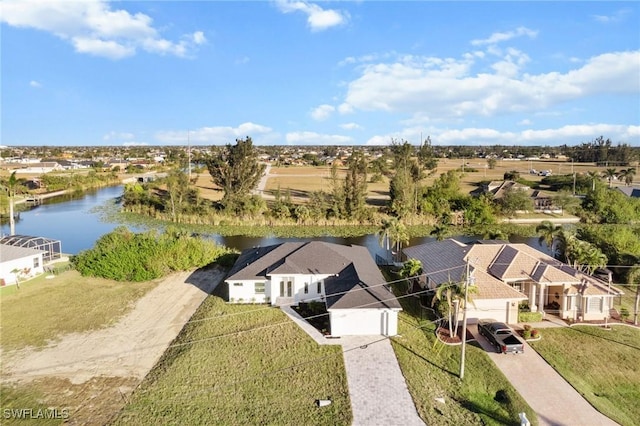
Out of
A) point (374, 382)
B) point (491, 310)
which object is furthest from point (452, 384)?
point (491, 310)

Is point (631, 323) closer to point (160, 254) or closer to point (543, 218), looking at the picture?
point (160, 254)

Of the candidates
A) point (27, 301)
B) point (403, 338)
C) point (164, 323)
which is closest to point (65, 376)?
point (164, 323)

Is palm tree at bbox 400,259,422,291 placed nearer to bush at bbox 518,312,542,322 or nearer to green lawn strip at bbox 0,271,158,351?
bush at bbox 518,312,542,322

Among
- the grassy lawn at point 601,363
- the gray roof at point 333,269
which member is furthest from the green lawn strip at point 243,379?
the grassy lawn at point 601,363

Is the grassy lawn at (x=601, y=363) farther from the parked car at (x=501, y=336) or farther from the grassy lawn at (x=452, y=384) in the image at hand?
the grassy lawn at (x=452, y=384)

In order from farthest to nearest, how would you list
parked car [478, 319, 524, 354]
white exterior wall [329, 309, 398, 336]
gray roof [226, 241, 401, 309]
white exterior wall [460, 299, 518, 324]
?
white exterior wall [460, 299, 518, 324], gray roof [226, 241, 401, 309], white exterior wall [329, 309, 398, 336], parked car [478, 319, 524, 354]

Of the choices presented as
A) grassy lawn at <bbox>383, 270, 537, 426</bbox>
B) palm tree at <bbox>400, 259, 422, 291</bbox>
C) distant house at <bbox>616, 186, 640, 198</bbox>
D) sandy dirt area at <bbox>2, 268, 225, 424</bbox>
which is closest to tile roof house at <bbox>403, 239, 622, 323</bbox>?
palm tree at <bbox>400, 259, 422, 291</bbox>

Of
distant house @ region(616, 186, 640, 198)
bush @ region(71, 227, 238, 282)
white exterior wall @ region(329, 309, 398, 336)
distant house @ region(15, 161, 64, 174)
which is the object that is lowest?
white exterior wall @ region(329, 309, 398, 336)
